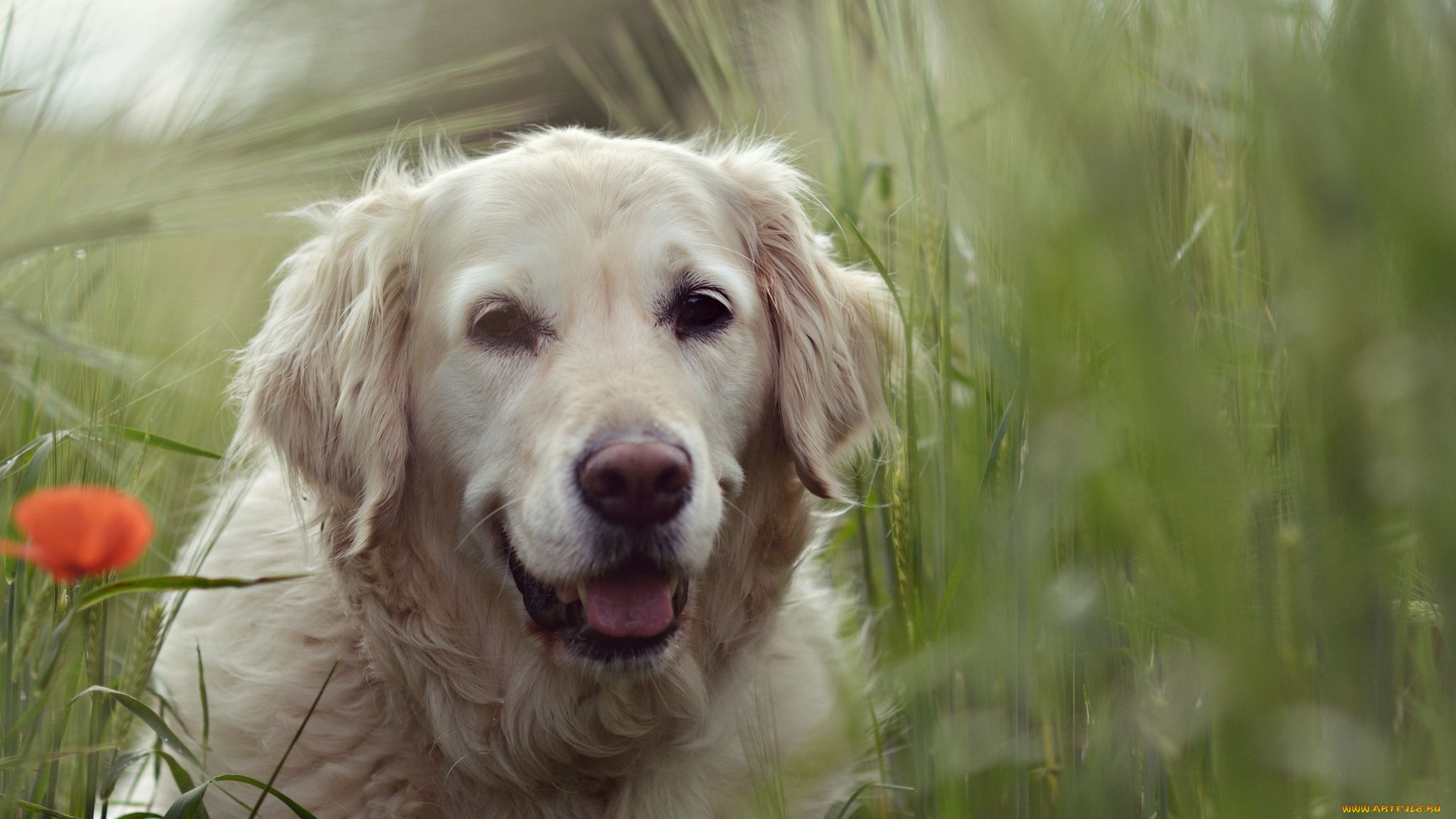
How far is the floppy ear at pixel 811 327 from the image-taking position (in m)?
2.50

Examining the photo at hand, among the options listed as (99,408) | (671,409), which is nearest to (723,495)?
(671,409)

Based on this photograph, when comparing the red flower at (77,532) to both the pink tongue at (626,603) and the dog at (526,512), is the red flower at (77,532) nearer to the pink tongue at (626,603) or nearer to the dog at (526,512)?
the dog at (526,512)

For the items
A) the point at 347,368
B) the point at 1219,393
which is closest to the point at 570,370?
the point at 347,368

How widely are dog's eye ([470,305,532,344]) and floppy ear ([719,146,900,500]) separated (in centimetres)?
67

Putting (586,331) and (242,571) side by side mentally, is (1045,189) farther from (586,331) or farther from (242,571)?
(242,571)

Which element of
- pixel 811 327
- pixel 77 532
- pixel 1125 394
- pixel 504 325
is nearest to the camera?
pixel 1125 394

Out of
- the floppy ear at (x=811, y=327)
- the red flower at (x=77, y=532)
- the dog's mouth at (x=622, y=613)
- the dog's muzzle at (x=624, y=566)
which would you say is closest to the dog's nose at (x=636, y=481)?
the dog's muzzle at (x=624, y=566)

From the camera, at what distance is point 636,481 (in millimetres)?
1919

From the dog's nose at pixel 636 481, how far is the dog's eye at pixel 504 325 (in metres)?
0.46

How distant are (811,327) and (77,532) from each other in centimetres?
193

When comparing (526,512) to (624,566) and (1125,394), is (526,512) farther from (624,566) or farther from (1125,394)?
(1125,394)

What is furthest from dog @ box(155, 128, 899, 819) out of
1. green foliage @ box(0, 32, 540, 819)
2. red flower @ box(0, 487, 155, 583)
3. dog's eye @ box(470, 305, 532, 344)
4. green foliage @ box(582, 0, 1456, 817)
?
red flower @ box(0, 487, 155, 583)

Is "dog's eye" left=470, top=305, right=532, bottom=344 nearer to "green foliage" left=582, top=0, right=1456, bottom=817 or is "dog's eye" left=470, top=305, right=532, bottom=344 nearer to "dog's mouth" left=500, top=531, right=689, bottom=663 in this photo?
"dog's mouth" left=500, top=531, right=689, bottom=663

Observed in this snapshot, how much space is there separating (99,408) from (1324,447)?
1759 millimetres
